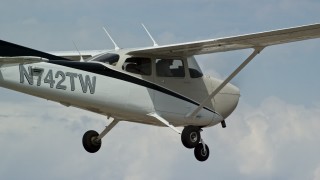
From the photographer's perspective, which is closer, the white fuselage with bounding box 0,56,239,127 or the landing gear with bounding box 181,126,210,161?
the white fuselage with bounding box 0,56,239,127

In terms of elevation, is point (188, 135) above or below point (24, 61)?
below

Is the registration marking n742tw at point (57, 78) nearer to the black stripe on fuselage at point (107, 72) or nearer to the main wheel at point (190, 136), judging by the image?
the black stripe on fuselage at point (107, 72)

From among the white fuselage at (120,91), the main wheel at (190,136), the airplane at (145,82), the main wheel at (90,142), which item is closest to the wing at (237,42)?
the airplane at (145,82)

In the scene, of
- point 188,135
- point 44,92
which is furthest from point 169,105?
point 44,92

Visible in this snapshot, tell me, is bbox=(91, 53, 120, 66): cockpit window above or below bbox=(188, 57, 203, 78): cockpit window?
above

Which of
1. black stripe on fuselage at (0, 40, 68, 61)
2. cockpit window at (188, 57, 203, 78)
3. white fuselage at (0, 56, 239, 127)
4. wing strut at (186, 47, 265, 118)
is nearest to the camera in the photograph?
black stripe on fuselage at (0, 40, 68, 61)

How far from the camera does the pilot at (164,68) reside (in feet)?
72.3

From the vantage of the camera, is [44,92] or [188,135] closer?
[44,92]

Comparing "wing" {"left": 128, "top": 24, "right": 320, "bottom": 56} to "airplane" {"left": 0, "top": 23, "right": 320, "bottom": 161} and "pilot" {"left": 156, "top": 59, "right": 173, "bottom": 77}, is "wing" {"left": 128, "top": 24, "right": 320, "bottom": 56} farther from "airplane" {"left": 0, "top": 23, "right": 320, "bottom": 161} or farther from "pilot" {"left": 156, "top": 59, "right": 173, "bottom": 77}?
"pilot" {"left": 156, "top": 59, "right": 173, "bottom": 77}

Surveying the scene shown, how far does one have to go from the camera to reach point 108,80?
829 inches

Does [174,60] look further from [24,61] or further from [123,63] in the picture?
[24,61]

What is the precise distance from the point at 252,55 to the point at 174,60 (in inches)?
68.4

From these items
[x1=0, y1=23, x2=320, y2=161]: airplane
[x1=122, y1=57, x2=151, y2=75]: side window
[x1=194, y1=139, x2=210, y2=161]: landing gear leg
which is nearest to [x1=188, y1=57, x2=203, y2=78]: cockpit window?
[x1=0, y1=23, x2=320, y2=161]: airplane

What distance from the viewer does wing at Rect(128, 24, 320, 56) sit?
68.2 feet
